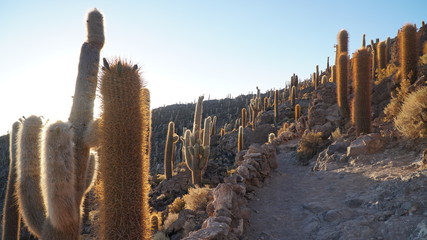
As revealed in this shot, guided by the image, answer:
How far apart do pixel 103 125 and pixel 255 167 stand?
6233 millimetres

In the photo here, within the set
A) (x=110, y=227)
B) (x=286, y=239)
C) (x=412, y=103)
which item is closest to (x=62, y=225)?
(x=110, y=227)

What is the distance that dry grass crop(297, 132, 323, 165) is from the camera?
1226cm

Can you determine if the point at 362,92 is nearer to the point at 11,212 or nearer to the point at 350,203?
the point at 350,203

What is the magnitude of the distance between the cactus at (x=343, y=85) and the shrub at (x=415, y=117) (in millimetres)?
6322

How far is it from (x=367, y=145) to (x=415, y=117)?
155 cm

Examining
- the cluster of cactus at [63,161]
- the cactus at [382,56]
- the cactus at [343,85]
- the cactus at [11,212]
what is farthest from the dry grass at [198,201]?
the cactus at [382,56]

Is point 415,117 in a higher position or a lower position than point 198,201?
higher

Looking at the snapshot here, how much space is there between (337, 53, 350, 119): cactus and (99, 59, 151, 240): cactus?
13.0m

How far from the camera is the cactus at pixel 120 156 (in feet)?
12.9

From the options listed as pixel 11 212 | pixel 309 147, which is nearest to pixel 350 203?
pixel 309 147

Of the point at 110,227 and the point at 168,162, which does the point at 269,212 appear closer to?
the point at 110,227

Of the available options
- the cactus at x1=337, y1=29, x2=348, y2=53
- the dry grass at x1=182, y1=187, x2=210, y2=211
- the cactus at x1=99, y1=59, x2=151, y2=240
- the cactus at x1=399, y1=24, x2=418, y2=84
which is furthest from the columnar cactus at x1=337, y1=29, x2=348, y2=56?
the cactus at x1=99, y1=59, x2=151, y2=240

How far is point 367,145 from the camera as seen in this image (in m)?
9.09

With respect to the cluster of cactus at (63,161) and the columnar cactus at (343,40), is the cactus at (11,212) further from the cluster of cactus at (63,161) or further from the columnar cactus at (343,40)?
the columnar cactus at (343,40)
